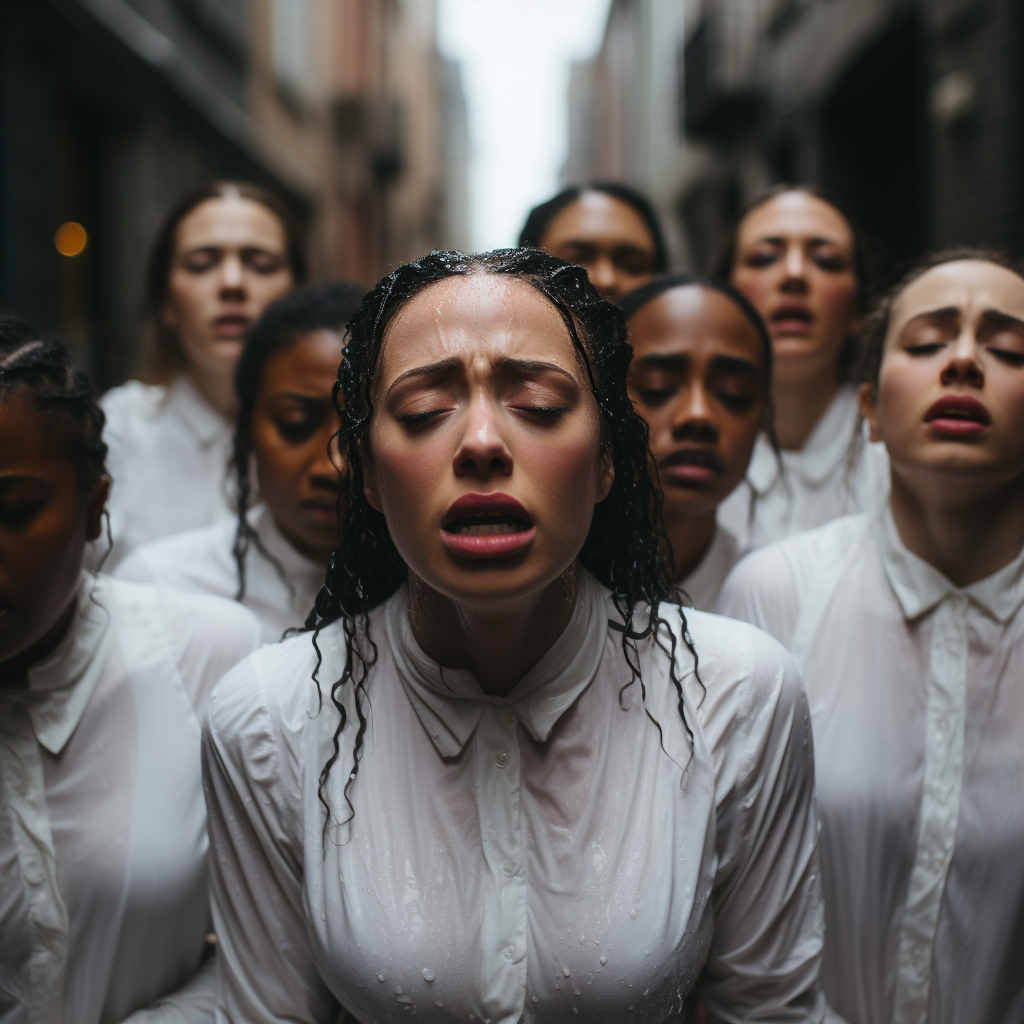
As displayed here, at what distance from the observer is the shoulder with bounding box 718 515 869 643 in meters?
2.23

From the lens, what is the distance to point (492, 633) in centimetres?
158

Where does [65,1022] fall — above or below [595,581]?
below

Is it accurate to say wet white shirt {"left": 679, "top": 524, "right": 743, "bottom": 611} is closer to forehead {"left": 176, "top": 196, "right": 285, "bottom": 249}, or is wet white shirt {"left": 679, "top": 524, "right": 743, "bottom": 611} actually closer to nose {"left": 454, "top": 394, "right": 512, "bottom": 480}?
nose {"left": 454, "top": 394, "right": 512, "bottom": 480}

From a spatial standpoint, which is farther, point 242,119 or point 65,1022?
point 242,119

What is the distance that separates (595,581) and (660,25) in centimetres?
1704

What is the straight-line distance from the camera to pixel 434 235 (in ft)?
115

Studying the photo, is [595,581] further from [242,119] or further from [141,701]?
[242,119]

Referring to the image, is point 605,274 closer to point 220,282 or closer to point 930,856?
point 220,282

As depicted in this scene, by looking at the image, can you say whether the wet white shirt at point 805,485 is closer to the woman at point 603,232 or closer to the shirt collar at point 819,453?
the shirt collar at point 819,453

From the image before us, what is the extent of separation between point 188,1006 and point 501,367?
1.30 m

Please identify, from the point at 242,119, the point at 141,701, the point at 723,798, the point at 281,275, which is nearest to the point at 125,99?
the point at 242,119

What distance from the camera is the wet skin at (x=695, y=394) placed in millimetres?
2539

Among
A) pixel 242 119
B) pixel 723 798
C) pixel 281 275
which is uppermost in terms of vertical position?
pixel 242 119


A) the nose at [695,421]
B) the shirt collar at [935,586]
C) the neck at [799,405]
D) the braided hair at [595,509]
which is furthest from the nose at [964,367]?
the neck at [799,405]
